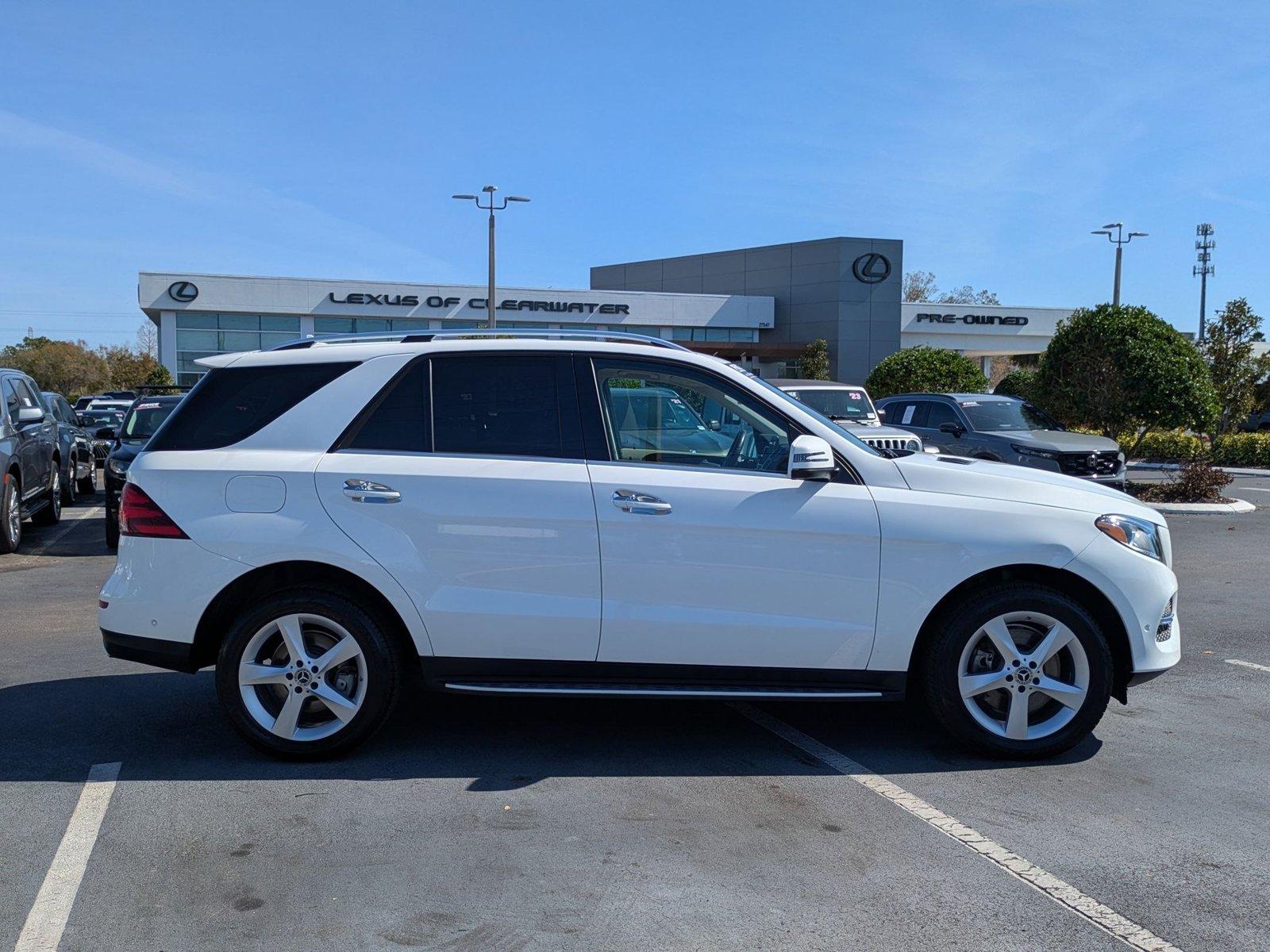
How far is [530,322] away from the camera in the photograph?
49594 millimetres

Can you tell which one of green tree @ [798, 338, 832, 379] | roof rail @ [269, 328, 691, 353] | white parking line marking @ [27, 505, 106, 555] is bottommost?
white parking line marking @ [27, 505, 106, 555]

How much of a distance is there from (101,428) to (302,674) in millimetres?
8778

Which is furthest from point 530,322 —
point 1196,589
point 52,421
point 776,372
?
point 1196,589

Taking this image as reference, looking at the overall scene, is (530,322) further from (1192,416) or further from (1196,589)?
(1196,589)

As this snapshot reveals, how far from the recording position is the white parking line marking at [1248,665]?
696 cm

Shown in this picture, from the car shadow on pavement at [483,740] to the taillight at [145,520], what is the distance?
3.37 feet

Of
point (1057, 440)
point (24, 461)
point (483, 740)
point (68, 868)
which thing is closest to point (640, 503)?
point (483, 740)

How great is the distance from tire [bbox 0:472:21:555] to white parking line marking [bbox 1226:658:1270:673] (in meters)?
11.1

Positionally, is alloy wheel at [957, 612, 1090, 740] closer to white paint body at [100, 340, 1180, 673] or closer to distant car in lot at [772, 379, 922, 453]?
white paint body at [100, 340, 1180, 673]

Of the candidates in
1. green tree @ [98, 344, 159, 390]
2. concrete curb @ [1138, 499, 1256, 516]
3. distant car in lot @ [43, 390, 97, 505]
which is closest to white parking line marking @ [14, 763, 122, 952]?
distant car in lot @ [43, 390, 97, 505]

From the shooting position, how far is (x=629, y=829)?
167 inches

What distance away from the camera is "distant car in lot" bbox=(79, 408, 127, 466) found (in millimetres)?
12367

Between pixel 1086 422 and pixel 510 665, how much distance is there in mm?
18675

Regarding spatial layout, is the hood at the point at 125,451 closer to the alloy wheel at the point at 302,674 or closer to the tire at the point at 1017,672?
the alloy wheel at the point at 302,674
